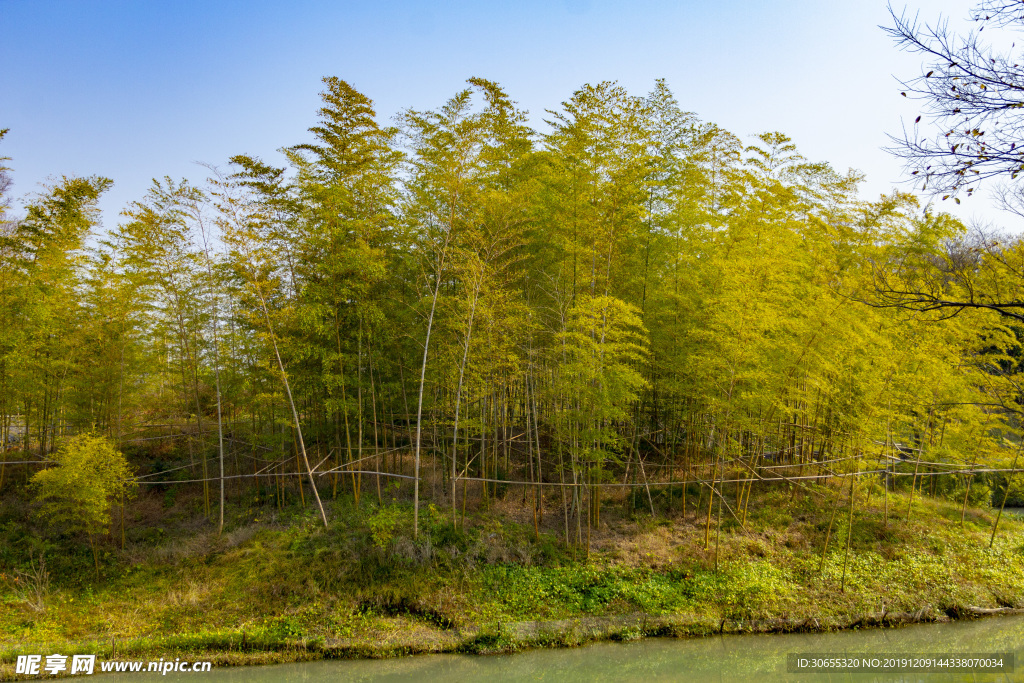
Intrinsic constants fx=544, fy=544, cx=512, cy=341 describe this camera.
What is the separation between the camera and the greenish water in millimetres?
6402

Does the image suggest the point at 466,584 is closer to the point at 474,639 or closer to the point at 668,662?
the point at 474,639

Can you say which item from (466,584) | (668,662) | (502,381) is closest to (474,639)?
(466,584)

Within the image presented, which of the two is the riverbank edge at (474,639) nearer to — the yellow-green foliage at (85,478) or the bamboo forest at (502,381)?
the bamboo forest at (502,381)

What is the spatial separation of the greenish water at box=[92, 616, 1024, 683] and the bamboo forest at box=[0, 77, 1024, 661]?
0.40 m

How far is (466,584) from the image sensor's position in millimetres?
7762

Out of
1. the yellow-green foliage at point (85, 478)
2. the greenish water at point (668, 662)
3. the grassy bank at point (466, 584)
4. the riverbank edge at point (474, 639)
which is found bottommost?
the greenish water at point (668, 662)

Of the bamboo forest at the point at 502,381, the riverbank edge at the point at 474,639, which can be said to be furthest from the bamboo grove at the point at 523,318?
the riverbank edge at the point at 474,639

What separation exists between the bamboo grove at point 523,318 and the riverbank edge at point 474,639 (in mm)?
1636

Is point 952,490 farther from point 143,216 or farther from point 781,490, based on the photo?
point 143,216

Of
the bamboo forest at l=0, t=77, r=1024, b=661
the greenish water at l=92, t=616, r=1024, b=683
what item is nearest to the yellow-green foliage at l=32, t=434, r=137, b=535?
the bamboo forest at l=0, t=77, r=1024, b=661

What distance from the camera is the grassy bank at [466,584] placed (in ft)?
23.1

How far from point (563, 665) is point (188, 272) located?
336 inches

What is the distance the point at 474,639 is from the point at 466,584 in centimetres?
84

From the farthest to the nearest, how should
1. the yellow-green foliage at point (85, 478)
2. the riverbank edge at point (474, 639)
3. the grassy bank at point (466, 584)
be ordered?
the yellow-green foliage at point (85, 478), the grassy bank at point (466, 584), the riverbank edge at point (474, 639)
